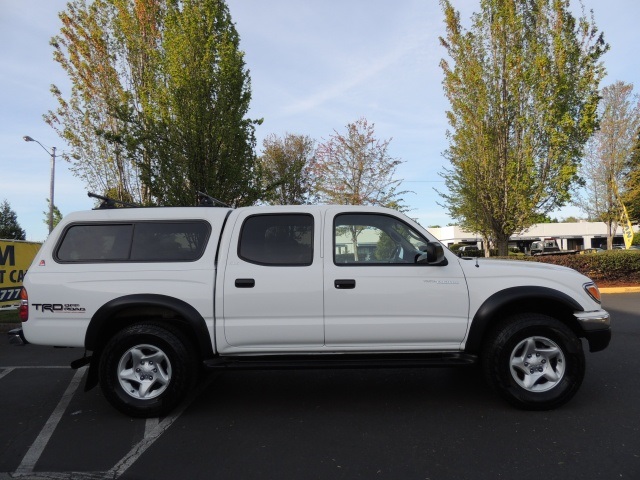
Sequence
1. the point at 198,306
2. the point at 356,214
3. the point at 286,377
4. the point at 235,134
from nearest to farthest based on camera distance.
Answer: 1. the point at 198,306
2. the point at 356,214
3. the point at 286,377
4. the point at 235,134

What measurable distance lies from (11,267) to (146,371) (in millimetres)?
7482

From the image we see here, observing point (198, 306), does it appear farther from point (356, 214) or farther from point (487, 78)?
point (487, 78)

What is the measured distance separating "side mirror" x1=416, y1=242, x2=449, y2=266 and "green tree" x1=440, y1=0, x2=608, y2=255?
14256 mm

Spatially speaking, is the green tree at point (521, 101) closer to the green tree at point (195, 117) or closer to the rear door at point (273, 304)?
the green tree at point (195, 117)


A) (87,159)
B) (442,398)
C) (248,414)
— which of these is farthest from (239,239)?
(87,159)

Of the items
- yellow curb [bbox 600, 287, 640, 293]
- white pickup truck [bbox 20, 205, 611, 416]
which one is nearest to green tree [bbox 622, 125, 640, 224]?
yellow curb [bbox 600, 287, 640, 293]

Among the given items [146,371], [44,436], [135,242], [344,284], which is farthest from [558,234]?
[44,436]

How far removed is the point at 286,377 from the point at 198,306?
1.93m

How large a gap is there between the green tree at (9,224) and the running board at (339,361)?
161 ft

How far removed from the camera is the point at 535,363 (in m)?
4.30

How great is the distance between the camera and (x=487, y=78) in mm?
17172

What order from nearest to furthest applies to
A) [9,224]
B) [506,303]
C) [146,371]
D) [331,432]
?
[331,432] < [506,303] < [146,371] < [9,224]

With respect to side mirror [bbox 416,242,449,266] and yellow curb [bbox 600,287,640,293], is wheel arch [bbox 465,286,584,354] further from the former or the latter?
yellow curb [bbox 600,287,640,293]

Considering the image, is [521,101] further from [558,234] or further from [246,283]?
[558,234]
